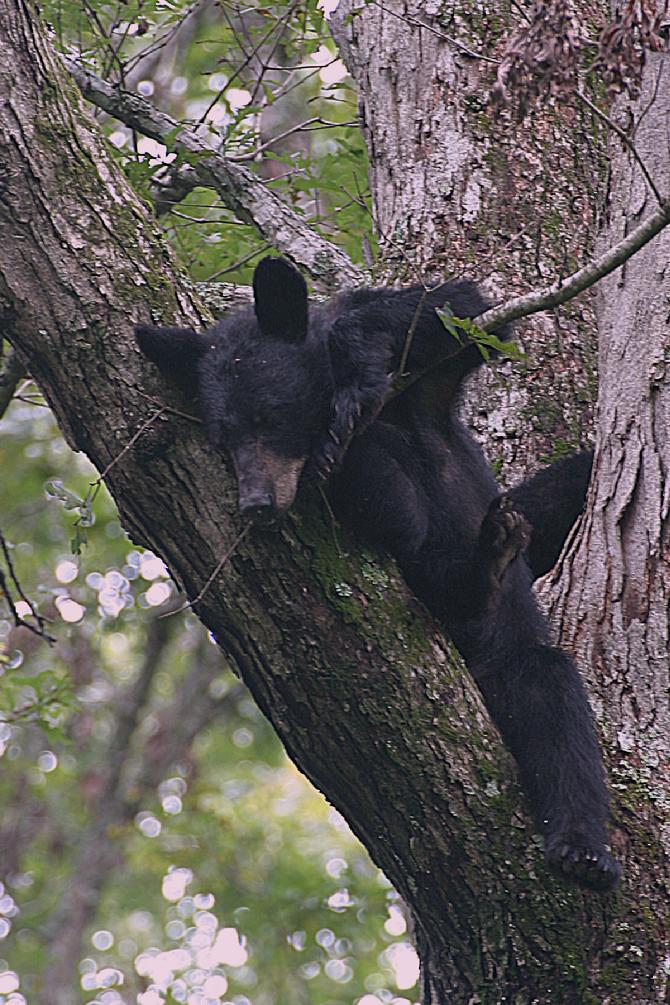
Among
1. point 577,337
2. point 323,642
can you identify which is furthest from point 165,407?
point 577,337

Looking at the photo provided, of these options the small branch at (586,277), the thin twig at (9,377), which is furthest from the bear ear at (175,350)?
the thin twig at (9,377)

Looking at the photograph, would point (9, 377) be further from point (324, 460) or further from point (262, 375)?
point (324, 460)

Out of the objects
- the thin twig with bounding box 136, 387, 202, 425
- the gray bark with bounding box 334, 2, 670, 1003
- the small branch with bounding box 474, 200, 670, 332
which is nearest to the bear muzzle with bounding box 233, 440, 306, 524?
the thin twig with bounding box 136, 387, 202, 425

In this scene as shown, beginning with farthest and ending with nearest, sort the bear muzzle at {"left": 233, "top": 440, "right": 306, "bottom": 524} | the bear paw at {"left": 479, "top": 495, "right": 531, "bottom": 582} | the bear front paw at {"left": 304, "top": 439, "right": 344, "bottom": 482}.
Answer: the bear paw at {"left": 479, "top": 495, "right": 531, "bottom": 582} → the bear front paw at {"left": 304, "top": 439, "right": 344, "bottom": 482} → the bear muzzle at {"left": 233, "top": 440, "right": 306, "bottom": 524}

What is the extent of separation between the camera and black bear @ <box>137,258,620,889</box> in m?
3.49

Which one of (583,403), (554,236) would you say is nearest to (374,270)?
(554,236)

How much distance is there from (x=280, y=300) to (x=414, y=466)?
2.92 feet

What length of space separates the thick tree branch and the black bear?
2.47 ft

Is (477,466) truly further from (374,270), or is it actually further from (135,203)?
(135,203)

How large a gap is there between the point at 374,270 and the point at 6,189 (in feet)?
7.50

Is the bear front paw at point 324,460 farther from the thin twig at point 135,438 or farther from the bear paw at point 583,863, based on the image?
the bear paw at point 583,863

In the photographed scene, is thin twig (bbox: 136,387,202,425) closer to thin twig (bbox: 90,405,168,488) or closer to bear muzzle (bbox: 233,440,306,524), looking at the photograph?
thin twig (bbox: 90,405,168,488)

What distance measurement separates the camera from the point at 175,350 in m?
3.42

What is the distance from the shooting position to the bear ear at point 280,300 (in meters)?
3.82
